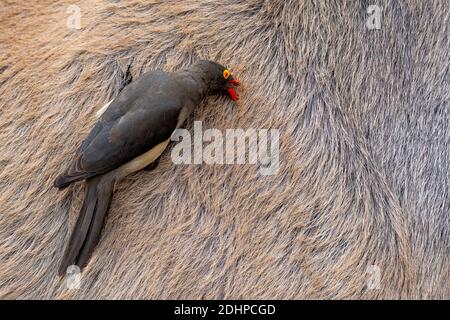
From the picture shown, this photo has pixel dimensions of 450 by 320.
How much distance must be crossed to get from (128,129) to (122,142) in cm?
5

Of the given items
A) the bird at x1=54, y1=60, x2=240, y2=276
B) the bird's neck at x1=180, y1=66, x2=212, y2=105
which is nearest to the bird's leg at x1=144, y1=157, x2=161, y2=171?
the bird at x1=54, y1=60, x2=240, y2=276

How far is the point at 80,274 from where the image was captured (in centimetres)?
226

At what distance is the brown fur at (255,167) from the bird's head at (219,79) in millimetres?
60

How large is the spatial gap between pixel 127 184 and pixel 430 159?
46.2 inches

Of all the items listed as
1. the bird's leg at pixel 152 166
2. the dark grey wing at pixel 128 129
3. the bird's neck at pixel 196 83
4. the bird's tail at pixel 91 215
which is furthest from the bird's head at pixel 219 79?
the bird's tail at pixel 91 215

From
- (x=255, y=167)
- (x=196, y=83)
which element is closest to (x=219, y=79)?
(x=196, y=83)

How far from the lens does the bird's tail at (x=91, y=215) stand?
7.16ft

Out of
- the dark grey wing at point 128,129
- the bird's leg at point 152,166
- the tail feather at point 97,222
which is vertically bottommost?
the tail feather at point 97,222

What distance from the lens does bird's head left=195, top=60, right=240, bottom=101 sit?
2328 millimetres

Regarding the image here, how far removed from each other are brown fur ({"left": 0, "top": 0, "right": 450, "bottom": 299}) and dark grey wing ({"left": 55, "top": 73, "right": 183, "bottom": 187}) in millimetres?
180

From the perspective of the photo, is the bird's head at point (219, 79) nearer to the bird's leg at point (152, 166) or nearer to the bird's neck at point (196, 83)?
the bird's neck at point (196, 83)

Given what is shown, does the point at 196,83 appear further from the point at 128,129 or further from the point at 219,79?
the point at 128,129

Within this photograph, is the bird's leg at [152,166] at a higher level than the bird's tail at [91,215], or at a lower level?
higher

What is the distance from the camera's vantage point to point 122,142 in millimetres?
2125
